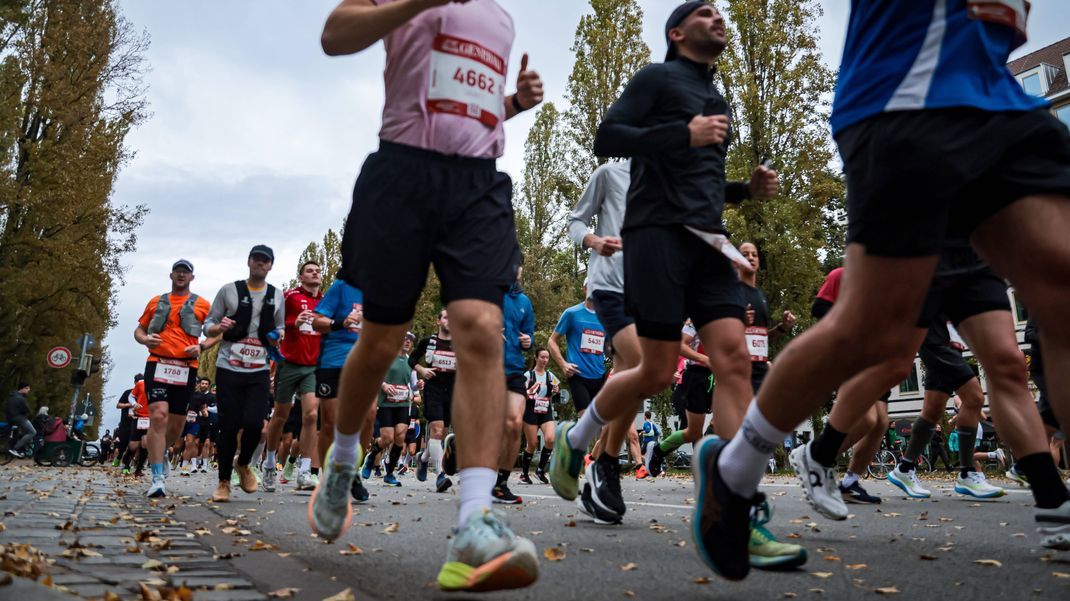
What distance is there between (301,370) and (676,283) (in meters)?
5.89

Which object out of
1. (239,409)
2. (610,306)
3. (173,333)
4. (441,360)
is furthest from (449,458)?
(610,306)

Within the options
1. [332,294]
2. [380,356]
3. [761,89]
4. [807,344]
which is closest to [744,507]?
[807,344]

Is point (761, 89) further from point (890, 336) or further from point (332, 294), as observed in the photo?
point (890, 336)

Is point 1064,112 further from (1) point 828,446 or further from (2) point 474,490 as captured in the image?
(2) point 474,490

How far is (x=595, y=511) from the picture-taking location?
484cm

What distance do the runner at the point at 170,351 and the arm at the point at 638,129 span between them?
5.35 meters

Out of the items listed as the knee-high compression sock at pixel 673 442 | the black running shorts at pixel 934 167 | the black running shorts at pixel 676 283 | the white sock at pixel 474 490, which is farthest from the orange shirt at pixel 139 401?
the black running shorts at pixel 934 167

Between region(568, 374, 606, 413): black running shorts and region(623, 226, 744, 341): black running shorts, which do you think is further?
region(568, 374, 606, 413): black running shorts

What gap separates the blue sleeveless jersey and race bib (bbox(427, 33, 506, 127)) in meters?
1.37

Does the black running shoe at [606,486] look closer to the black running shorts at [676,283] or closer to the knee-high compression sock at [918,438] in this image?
the black running shorts at [676,283]

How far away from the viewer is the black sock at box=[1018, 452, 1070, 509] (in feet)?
11.7

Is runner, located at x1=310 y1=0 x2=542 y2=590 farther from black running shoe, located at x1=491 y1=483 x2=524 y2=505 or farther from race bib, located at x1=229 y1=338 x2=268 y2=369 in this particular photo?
race bib, located at x1=229 y1=338 x2=268 y2=369

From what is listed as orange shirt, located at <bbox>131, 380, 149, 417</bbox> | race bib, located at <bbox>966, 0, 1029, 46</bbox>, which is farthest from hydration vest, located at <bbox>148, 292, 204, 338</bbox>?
orange shirt, located at <bbox>131, 380, 149, 417</bbox>

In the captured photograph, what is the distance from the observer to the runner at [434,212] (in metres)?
2.80
